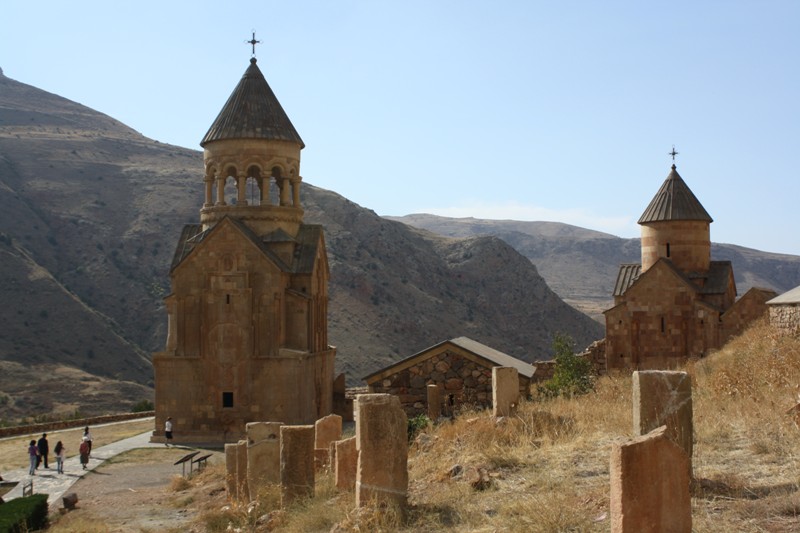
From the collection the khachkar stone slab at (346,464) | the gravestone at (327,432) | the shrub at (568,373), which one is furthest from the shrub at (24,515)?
the shrub at (568,373)

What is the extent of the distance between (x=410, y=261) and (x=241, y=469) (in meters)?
54.8

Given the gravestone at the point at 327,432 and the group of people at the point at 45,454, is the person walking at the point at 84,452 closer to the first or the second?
the group of people at the point at 45,454

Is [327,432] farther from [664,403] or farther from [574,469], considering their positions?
[664,403]

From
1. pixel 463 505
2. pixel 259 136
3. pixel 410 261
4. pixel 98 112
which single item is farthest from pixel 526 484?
pixel 98 112

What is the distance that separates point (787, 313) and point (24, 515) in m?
11.3

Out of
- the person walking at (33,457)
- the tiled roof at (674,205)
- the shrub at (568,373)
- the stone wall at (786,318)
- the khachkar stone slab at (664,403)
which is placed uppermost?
the tiled roof at (674,205)

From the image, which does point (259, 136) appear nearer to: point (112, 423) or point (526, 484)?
point (112, 423)

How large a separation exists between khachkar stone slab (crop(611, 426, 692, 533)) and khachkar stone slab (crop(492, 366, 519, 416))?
5.75 m

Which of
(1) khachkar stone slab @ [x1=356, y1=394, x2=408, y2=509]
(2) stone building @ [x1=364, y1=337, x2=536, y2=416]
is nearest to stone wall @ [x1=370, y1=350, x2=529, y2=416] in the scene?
(2) stone building @ [x1=364, y1=337, x2=536, y2=416]

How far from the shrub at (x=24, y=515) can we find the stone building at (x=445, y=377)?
5.43m

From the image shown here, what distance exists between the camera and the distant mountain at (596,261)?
120188 millimetres

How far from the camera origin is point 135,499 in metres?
14.8

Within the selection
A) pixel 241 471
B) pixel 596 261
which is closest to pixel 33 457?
pixel 241 471

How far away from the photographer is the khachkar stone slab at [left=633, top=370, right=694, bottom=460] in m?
6.91
